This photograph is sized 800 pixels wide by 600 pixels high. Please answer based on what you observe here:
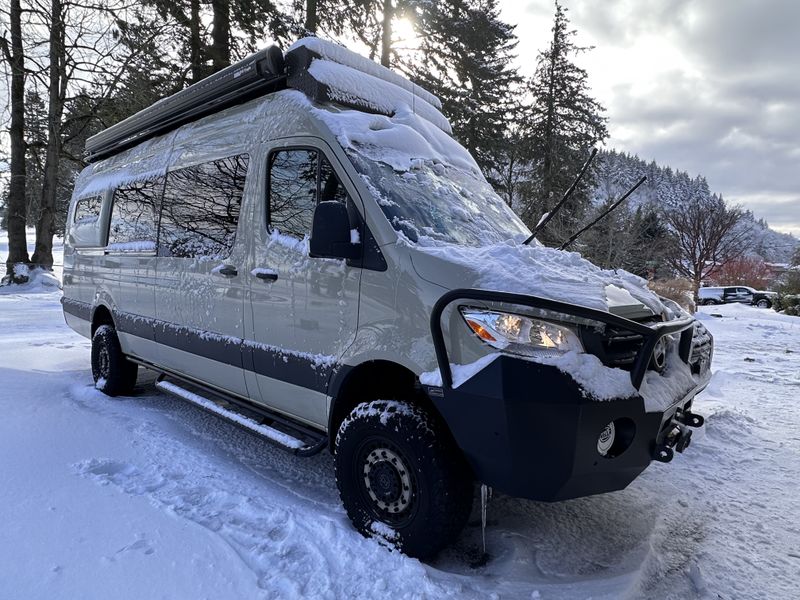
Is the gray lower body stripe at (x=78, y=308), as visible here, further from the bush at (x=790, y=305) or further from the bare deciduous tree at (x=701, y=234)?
the bush at (x=790, y=305)

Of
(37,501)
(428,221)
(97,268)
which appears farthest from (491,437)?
(97,268)

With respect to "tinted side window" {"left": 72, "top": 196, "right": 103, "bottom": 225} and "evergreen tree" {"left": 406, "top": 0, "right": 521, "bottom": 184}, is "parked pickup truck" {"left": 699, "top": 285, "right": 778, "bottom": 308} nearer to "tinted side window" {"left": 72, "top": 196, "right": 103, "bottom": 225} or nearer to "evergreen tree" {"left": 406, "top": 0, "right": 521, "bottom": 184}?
"evergreen tree" {"left": 406, "top": 0, "right": 521, "bottom": 184}

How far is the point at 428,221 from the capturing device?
2914mm


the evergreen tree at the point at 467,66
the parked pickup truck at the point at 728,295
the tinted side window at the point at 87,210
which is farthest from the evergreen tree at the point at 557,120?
the tinted side window at the point at 87,210

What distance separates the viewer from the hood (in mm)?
2264

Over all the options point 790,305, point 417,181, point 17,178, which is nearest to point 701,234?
point 790,305

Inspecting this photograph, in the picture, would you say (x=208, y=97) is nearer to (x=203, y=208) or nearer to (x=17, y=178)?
(x=203, y=208)

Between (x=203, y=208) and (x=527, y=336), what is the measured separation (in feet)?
9.74

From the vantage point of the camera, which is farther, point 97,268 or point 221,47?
point 221,47

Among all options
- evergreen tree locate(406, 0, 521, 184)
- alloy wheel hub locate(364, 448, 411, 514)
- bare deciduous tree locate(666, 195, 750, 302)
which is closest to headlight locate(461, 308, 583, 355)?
alloy wheel hub locate(364, 448, 411, 514)

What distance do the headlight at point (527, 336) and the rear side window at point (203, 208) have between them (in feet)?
7.39

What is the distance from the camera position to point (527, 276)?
234 cm

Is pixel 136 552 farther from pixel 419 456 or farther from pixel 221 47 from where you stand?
pixel 221 47

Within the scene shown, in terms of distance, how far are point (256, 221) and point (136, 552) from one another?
208 centimetres
